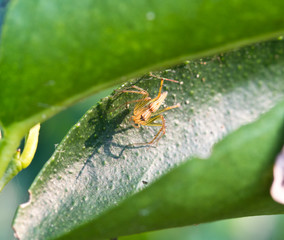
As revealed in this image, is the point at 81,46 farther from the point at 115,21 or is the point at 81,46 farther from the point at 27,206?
the point at 27,206

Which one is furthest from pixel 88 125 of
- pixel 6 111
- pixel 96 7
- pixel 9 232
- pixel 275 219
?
pixel 275 219

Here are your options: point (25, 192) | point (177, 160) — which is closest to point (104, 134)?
point (177, 160)

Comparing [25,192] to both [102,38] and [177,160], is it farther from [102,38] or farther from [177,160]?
[102,38]

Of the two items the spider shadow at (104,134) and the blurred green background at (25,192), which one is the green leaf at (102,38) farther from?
the blurred green background at (25,192)

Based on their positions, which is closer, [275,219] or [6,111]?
[6,111]

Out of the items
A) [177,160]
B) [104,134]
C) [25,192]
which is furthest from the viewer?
[25,192]

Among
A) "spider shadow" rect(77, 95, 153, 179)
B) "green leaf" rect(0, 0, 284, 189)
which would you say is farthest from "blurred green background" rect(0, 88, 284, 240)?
"green leaf" rect(0, 0, 284, 189)

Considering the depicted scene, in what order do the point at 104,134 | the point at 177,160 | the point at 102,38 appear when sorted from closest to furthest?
the point at 102,38 → the point at 177,160 → the point at 104,134
